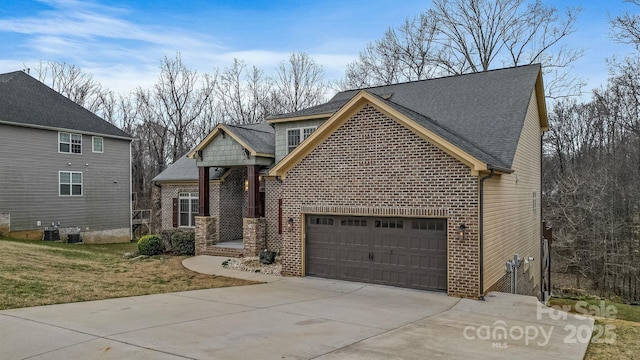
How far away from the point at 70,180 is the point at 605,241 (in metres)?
30.5

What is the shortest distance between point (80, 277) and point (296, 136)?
359 inches

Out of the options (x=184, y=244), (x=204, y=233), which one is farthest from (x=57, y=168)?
(x=204, y=233)

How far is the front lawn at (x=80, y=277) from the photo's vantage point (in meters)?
10.4

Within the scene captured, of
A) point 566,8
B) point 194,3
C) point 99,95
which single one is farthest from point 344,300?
point 99,95

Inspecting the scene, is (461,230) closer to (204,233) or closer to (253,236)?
(253,236)

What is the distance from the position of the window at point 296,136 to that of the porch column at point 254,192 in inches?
65.5

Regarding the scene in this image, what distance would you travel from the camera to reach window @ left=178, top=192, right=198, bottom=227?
2186cm

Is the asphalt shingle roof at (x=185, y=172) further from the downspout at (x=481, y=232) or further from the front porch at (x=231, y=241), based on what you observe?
the downspout at (x=481, y=232)

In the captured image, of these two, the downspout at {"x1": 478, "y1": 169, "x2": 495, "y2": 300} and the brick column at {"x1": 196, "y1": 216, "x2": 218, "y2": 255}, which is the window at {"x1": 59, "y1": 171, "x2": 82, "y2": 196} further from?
the downspout at {"x1": 478, "y1": 169, "x2": 495, "y2": 300}

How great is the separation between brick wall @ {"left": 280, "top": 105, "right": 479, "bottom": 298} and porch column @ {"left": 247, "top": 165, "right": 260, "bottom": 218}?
397 cm

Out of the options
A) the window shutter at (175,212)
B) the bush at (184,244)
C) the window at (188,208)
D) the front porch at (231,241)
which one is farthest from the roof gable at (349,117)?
the window shutter at (175,212)

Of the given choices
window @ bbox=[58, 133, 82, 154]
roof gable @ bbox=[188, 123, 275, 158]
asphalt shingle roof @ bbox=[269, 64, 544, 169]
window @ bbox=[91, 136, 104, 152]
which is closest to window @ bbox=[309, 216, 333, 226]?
asphalt shingle roof @ bbox=[269, 64, 544, 169]

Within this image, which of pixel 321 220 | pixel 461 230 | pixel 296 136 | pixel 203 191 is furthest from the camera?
pixel 203 191

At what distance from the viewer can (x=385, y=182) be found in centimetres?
1189
